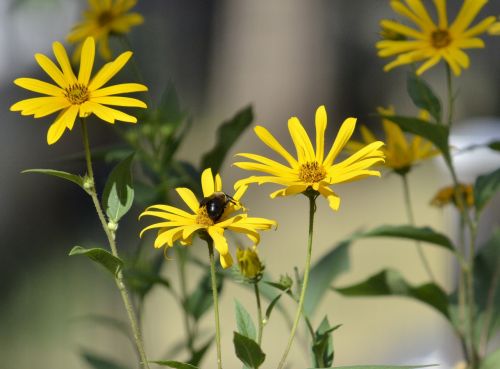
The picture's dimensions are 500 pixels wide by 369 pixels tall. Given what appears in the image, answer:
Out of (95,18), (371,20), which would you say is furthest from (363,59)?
(95,18)

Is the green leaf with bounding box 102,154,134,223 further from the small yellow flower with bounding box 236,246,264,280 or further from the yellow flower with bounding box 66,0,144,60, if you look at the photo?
the yellow flower with bounding box 66,0,144,60

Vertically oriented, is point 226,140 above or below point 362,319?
above

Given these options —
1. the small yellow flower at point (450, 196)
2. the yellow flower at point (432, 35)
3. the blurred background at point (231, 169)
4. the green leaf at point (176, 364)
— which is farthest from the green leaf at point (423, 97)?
the blurred background at point (231, 169)

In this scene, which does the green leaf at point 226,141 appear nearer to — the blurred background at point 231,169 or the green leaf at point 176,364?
the green leaf at point 176,364

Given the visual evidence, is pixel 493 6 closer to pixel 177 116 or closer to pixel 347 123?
pixel 177 116

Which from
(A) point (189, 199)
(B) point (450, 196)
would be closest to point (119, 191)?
(A) point (189, 199)
